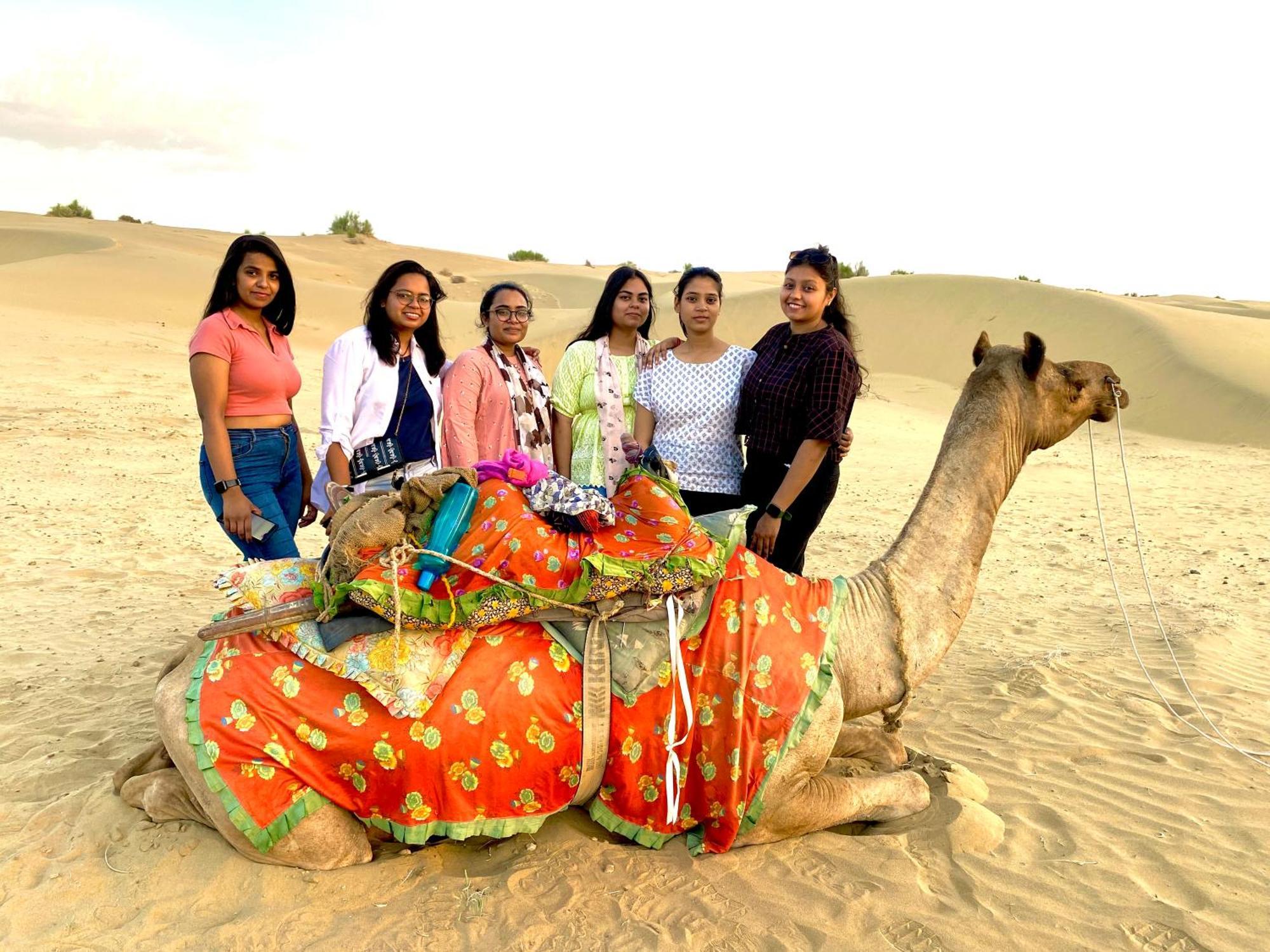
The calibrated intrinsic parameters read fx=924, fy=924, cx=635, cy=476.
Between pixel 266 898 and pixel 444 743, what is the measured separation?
2.58ft

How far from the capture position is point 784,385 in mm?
4156

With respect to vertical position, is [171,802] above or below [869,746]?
below

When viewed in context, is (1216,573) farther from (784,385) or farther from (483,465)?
(483,465)

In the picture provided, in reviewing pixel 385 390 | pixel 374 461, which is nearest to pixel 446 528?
pixel 374 461

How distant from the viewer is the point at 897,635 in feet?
11.5

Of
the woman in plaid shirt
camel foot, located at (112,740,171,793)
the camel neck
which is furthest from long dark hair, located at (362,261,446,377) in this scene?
the camel neck

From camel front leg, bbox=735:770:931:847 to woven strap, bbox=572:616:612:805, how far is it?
625mm

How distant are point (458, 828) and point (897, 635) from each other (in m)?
1.74

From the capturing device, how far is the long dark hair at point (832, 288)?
4.20 m

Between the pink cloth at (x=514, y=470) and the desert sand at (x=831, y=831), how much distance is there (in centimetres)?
133

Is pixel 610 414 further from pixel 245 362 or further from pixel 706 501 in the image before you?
pixel 245 362

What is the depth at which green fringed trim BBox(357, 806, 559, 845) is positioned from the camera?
321 centimetres

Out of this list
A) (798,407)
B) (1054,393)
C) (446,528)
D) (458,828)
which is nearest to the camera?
(458,828)

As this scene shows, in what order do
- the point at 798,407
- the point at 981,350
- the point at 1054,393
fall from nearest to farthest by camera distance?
the point at 1054,393 < the point at 981,350 < the point at 798,407
